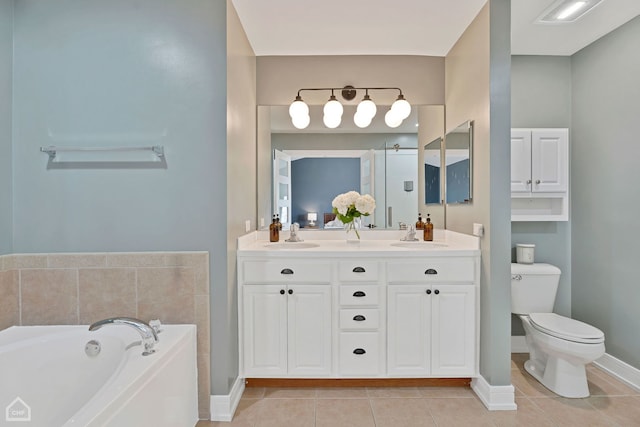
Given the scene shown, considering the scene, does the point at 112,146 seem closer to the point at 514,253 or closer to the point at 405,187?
the point at 405,187

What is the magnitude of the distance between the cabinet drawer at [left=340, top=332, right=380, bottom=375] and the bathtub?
37.3 inches

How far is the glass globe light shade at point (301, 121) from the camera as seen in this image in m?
2.84

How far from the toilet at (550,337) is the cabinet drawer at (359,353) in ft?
3.68

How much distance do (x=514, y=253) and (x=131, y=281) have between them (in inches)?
113

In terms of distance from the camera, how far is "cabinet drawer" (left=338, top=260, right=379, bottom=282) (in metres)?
2.27

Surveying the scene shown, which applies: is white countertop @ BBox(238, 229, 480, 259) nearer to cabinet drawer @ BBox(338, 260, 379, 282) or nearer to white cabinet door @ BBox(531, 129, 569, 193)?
cabinet drawer @ BBox(338, 260, 379, 282)

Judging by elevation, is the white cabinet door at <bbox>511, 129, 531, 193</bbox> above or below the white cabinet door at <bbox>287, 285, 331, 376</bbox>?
above

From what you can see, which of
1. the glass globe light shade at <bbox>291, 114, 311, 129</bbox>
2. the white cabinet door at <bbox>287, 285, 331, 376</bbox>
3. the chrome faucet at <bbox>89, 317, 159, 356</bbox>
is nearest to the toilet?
the white cabinet door at <bbox>287, 285, 331, 376</bbox>

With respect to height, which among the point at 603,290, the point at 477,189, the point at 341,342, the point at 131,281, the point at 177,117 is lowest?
the point at 341,342

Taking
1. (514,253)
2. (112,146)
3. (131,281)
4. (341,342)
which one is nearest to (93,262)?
(131,281)

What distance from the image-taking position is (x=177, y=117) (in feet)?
6.70

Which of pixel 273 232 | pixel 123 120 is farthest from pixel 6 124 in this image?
pixel 273 232

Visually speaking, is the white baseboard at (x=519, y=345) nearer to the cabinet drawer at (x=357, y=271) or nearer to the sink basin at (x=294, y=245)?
the cabinet drawer at (x=357, y=271)

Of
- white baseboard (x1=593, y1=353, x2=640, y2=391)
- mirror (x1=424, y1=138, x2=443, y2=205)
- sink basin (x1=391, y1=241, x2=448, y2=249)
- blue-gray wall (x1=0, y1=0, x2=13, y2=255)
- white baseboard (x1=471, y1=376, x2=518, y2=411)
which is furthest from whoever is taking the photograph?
mirror (x1=424, y1=138, x2=443, y2=205)
